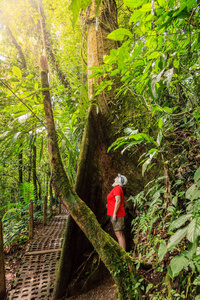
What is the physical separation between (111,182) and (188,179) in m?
1.29

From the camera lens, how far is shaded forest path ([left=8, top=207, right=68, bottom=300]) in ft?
8.75

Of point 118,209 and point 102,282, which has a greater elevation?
point 118,209

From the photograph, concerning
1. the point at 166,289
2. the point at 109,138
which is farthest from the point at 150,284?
the point at 109,138

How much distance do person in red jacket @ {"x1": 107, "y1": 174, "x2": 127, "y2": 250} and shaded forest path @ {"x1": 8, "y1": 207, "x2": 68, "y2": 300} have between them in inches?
51.6

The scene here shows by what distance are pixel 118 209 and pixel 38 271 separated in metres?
2.05

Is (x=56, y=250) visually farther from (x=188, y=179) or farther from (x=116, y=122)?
(x=188, y=179)

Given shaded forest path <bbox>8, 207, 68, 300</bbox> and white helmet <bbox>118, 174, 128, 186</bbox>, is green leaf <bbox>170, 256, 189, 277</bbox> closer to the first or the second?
white helmet <bbox>118, 174, 128, 186</bbox>

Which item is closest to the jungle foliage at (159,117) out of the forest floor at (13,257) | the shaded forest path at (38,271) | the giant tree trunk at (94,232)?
the giant tree trunk at (94,232)

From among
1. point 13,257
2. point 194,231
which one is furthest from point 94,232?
point 13,257

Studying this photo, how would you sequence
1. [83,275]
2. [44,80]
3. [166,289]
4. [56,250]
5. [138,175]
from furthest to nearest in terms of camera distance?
[56,250]
[138,175]
[83,275]
[44,80]
[166,289]

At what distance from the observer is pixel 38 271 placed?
10.6ft

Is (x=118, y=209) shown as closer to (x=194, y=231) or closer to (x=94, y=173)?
(x=94, y=173)

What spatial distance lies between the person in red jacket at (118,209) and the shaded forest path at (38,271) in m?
1.31

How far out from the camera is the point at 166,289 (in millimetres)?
1360
